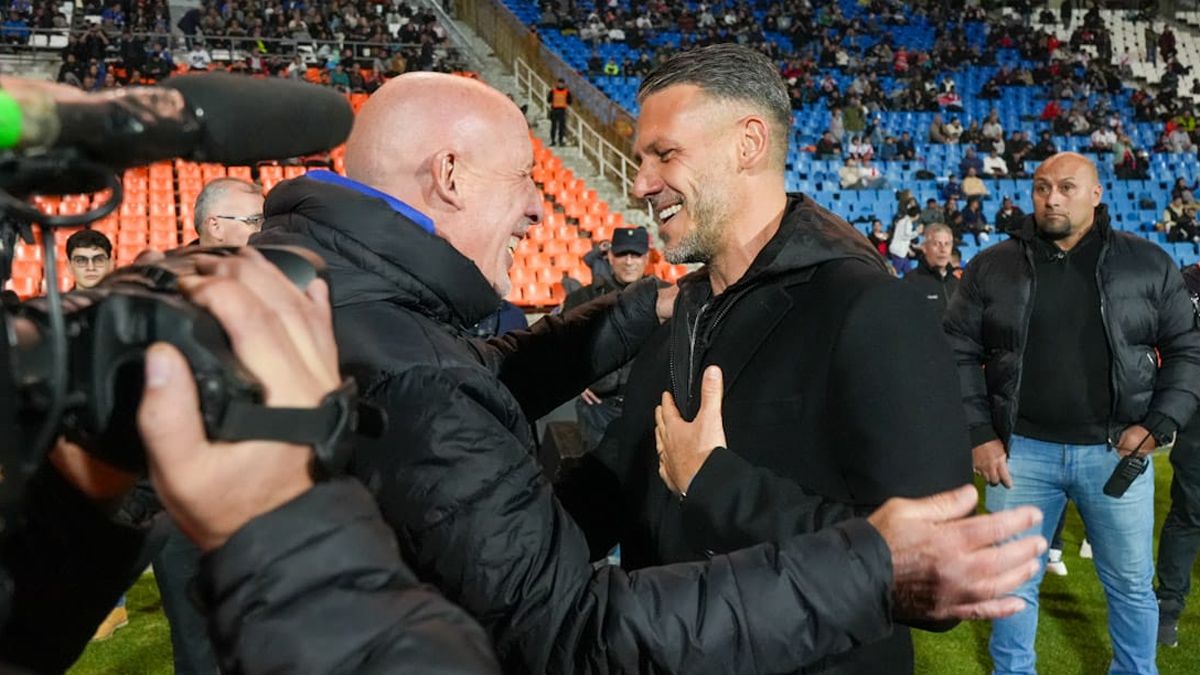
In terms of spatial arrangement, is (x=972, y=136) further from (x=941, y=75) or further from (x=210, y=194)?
(x=210, y=194)

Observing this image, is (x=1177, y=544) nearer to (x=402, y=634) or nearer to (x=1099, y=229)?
(x=1099, y=229)

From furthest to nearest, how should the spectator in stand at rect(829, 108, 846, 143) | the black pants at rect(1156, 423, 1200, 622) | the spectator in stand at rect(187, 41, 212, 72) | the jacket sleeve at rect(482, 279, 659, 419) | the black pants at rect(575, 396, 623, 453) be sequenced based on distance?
the spectator in stand at rect(829, 108, 846, 143)
the spectator in stand at rect(187, 41, 212, 72)
the black pants at rect(575, 396, 623, 453)
the black pants at rect(1156, 423, 1200, 622)
the jacket sleeve at rect(482, 279, 659, 419)

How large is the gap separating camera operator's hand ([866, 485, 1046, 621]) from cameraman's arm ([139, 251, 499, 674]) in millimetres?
689

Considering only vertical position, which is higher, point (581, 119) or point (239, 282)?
point (239, 282)

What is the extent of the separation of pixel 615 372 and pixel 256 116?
4512 mm

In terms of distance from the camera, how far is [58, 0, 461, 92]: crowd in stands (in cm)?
1619

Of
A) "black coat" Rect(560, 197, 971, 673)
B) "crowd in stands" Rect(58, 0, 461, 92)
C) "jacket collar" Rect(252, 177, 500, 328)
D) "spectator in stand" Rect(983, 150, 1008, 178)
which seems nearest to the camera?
"jacket collar" Rect(252, 177, 500, 328)

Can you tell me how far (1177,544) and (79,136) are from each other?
5.03 meters

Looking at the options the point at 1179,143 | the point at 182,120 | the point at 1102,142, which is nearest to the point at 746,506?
the point at 182,120

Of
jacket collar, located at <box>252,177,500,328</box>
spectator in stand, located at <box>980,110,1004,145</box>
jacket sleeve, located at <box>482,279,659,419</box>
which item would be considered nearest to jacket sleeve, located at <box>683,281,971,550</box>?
jacket collar, located at <box>252,177,500,328</box>

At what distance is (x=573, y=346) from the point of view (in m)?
2.51

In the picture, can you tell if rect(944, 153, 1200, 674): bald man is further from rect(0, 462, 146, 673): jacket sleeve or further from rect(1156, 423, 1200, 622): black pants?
rect(0, 462, 146, 673): jacket sleeve

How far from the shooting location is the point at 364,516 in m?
0.92

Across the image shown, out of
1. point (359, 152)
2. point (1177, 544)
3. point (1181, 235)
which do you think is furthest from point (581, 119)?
point (359, 152)
